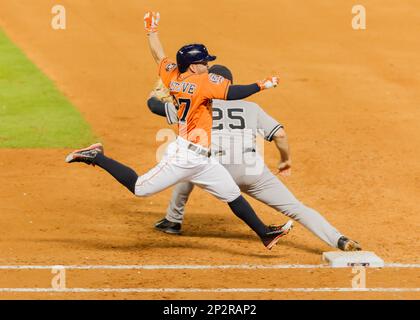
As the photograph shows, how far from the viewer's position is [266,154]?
15.3 metres

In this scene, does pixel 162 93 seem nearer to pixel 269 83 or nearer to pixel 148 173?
pixel 148 173

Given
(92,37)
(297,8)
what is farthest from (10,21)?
(297,8)

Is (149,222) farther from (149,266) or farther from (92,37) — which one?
(92,37)

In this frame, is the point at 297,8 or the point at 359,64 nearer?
the point at 359,64

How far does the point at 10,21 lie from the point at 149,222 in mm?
11183

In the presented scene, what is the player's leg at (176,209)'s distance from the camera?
11891mm

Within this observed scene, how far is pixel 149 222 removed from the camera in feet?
41.0

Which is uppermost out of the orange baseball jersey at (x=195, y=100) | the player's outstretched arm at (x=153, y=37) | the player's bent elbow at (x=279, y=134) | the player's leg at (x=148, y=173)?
the player's outstretched arm at (x=153, y=37)

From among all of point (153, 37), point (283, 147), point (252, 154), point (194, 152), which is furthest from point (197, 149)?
point (153, 37)

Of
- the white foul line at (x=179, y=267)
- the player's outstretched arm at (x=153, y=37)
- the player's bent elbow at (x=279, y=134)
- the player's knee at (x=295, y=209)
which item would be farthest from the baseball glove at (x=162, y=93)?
the white foul line at (x=179, y=267)

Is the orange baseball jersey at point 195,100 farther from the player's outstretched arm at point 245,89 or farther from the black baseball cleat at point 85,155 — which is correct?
the black baseball cleat at point 85,155

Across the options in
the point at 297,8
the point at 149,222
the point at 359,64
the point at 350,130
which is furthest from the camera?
the point at 297,8

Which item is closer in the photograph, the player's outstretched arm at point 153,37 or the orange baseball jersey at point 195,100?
the orange baseball jersey at point 195,100

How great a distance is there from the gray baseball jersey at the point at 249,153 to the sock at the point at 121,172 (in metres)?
0.88
